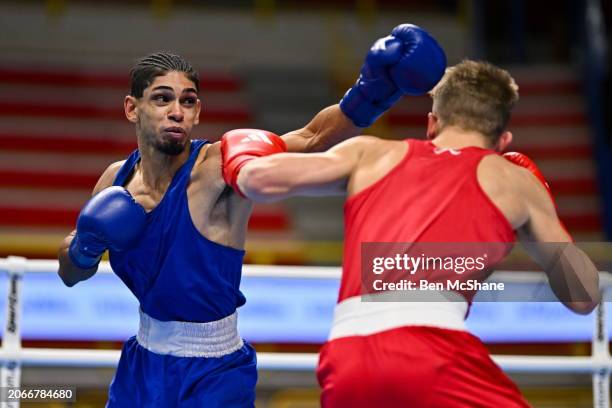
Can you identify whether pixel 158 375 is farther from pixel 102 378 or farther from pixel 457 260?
pixel 102 378

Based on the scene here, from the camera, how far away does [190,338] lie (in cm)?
276

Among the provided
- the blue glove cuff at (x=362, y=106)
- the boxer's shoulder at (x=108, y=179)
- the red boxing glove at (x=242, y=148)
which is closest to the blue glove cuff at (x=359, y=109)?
the blue glove cuff at (x=362, y=106)

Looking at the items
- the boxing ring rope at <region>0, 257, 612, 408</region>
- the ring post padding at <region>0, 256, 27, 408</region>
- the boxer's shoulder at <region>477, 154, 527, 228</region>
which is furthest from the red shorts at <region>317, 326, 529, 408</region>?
the ring post padding at <region>0, 256, 27, 408</region>

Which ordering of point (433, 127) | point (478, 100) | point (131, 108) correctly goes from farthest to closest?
point (131, 108), point (433, 127), point (478, 100)

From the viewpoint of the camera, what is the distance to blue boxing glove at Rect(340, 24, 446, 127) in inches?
96.7

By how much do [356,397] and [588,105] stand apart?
7.64 metres

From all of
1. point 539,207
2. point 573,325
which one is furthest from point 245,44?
point 539,207

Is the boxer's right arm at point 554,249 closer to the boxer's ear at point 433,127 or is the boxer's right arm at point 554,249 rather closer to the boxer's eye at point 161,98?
the boxer's ear at point 433,127

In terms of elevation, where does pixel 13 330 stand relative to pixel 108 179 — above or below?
below

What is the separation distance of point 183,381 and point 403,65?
1.07 m

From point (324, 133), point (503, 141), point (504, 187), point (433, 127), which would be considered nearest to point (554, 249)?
point (504, 187)

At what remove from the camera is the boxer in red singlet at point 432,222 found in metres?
2.04

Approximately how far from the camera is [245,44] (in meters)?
9.69

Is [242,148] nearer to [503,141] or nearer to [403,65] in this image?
[403,65]
